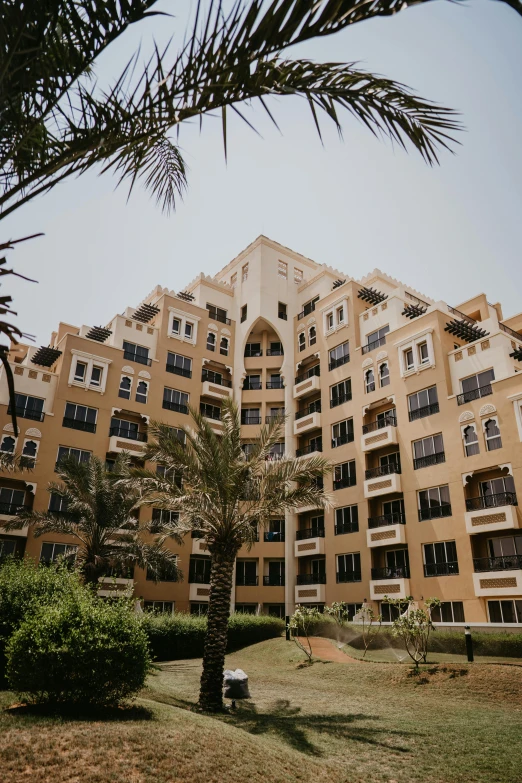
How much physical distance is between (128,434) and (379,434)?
17.2m

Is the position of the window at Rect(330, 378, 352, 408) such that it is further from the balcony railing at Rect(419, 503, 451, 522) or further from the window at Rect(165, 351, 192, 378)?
the window at Rect(165, 351, 192, 378)

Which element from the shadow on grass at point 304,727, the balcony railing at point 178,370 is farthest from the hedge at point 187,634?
the balcony railing at point 178,370

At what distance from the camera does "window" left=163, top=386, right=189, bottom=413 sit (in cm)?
4256

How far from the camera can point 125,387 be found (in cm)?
4088

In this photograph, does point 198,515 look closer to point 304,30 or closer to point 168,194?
point 168,194

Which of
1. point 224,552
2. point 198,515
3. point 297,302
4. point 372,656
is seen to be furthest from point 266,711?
point 297,302

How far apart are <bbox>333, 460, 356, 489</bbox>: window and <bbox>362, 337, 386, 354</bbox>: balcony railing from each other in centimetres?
782

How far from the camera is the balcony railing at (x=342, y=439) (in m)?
38.8

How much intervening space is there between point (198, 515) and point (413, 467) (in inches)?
757

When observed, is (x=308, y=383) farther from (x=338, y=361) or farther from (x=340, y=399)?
(x=340, y=399)

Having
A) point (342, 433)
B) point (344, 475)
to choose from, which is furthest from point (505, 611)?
point (342, 433)

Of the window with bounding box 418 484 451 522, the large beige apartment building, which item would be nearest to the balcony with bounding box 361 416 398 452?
the large beige apartment building

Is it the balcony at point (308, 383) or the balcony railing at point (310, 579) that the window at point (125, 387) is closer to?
the balcony at point (308, 383)

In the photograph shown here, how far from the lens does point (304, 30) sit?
4.27 metres
